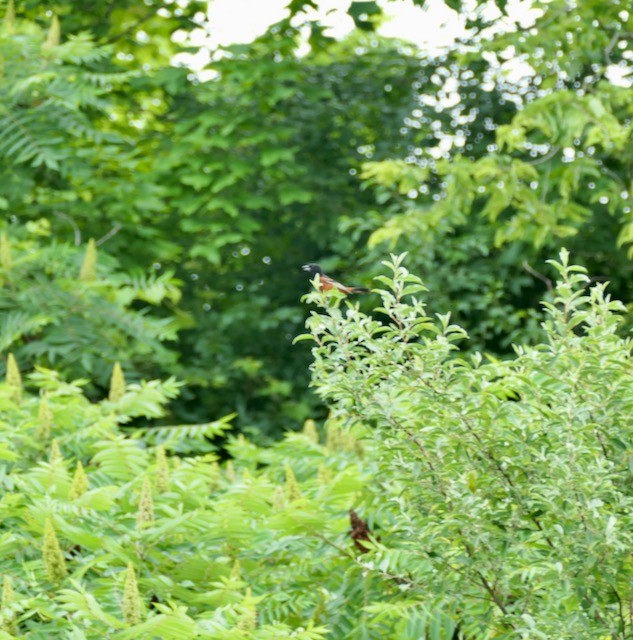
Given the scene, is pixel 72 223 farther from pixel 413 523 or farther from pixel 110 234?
pixel 413 523

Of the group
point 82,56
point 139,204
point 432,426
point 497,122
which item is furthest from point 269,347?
point 432,426

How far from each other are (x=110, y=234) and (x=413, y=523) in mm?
6508

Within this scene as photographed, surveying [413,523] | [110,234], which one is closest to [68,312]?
[110,234]

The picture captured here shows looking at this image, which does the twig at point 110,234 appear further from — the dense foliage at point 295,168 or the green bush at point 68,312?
the green bush at point 68,312

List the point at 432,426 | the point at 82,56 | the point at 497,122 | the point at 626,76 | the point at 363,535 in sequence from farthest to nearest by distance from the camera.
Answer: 1. the point at 497,122
2. the point at 626,76
3. the point at 82,56
4. the point at 363,535
5. the point at 432,426

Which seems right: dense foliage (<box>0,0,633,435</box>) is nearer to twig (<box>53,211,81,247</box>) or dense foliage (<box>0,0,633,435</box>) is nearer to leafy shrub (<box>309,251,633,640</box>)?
twig (<box>53,211,81,247</box>)

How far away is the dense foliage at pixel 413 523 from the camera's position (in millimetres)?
3920

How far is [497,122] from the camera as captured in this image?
1230cm

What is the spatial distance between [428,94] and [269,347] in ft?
10.5

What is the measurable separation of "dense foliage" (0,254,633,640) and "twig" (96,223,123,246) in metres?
4.97

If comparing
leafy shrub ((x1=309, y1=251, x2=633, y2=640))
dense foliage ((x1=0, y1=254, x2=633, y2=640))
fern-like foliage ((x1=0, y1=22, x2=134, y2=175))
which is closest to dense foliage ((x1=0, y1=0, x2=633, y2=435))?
fern-like foliage ((x1=0, y1=22, x2=134, y2=175))

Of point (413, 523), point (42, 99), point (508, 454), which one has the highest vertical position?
point (508, 454)

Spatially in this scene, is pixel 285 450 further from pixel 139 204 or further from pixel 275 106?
pixel 275 106

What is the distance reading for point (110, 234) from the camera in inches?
401
